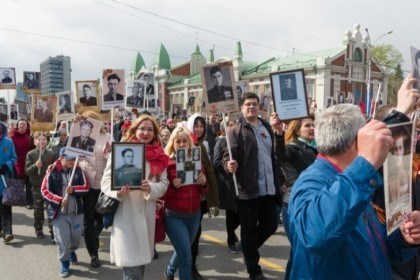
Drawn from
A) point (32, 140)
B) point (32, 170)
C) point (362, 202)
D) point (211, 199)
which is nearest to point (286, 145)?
point (211, 199)

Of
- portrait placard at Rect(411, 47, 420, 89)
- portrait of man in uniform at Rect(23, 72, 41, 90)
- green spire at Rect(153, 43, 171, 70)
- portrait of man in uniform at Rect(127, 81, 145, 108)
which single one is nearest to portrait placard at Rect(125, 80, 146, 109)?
portrait of man in uniform at Rect(127, 81, 145, 108)

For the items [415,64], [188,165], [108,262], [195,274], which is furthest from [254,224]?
[415,64]

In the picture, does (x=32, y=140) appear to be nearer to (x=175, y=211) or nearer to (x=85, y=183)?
(x=85, y=183)

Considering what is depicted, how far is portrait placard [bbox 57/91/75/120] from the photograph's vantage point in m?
8.02

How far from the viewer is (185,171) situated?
4594 millimetres

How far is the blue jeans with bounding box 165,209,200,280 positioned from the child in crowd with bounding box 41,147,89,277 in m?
1.59

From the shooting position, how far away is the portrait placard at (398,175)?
165cm

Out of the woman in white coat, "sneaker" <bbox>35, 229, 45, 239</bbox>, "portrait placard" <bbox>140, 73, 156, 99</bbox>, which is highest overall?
"portrait placard" <bbox>140, 73, 156, 99</bbox>

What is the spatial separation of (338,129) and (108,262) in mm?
4683

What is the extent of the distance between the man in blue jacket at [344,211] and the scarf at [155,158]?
237 centimetres

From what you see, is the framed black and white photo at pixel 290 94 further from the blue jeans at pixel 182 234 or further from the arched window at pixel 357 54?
the arched window at pixel 357 54

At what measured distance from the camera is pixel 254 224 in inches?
195

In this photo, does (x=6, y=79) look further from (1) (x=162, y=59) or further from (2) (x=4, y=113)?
(1) (x=162, y=59)

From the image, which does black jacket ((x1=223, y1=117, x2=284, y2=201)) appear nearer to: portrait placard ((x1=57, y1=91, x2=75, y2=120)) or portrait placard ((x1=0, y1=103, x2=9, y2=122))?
portrait placard ((x1=57, y1=91, x2=75, y2=120))
